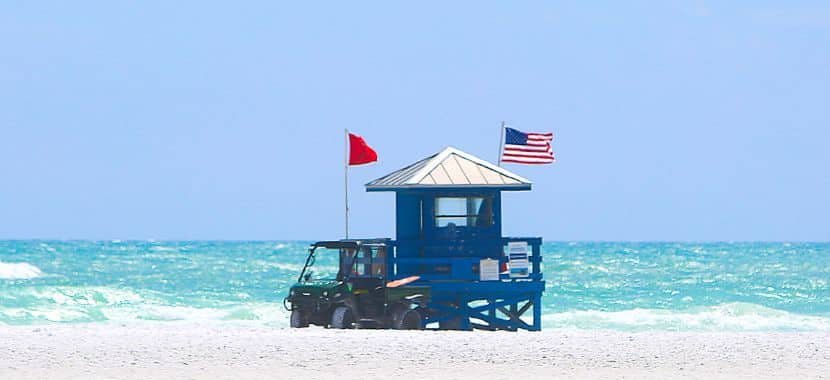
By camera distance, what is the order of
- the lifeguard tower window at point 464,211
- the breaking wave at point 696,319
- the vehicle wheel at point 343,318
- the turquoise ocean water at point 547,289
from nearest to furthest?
the vehicle wheel at point 343,318
the lifeguard tower window at point 464,211
the breaking wave at point 696,319
the turquoise ocean water at point 547,289

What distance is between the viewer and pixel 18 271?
65438mm

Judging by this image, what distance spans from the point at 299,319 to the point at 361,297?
1.02m

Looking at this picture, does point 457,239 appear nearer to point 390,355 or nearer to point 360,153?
point 360,153

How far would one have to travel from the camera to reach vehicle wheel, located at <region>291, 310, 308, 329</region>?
24531 mm

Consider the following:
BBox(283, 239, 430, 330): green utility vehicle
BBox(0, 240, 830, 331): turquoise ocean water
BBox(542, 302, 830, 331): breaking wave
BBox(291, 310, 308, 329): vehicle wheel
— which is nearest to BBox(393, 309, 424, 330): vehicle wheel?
BBox(283, 239, 430, 330): green utility vehicle

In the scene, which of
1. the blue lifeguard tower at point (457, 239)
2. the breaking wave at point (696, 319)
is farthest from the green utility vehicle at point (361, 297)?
the breaking wave at point (696, 319)

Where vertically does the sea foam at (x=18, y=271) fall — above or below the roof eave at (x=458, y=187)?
below

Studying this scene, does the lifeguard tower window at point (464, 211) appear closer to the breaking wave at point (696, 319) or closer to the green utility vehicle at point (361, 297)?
the green utility vehicle at point (361, 297)

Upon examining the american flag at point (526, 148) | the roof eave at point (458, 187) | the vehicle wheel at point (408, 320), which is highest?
the american flag at point (526, 148)

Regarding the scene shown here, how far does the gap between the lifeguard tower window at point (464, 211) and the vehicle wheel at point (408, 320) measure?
183 centimetres

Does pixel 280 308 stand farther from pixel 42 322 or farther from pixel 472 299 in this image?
pixel 472 299

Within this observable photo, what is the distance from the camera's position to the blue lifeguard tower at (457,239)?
2527cm

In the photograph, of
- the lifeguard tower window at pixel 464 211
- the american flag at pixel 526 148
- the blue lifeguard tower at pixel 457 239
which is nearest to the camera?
the blue lifeguard tower at pixel 457 239

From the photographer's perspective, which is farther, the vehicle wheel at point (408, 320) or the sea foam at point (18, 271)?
the sea foam at point (18, 271)
